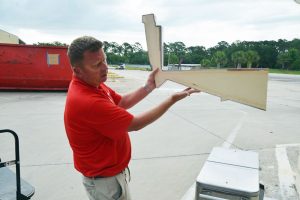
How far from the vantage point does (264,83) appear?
2.18m

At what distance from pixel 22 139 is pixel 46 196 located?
2626 mm

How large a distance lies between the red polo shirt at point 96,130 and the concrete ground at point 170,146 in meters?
1.77

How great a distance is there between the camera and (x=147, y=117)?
6.32 ft

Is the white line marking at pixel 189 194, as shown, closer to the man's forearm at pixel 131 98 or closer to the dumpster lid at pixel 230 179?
the dumpster lid at pixel 230 179

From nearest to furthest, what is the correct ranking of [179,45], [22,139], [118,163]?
A: [118,163], [179,45], [22,139]

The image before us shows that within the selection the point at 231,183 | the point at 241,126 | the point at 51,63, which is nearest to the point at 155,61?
the point at 231,183

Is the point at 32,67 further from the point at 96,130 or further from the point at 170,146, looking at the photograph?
the point at 96,130

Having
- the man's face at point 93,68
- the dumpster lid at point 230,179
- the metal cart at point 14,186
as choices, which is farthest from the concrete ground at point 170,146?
Answer: the man's face at point 93,68

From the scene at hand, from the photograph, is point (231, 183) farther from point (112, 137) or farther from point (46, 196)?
point (46, 196)

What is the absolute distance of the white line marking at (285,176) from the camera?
364 cm

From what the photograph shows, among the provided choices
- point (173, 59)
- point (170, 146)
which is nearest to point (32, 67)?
point (170, 146)

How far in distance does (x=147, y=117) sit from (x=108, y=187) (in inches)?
23.1

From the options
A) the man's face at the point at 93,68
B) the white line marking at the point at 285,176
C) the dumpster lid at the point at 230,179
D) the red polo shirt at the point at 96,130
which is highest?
the man's face at the point at 93,68

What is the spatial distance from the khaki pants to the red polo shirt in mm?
60
